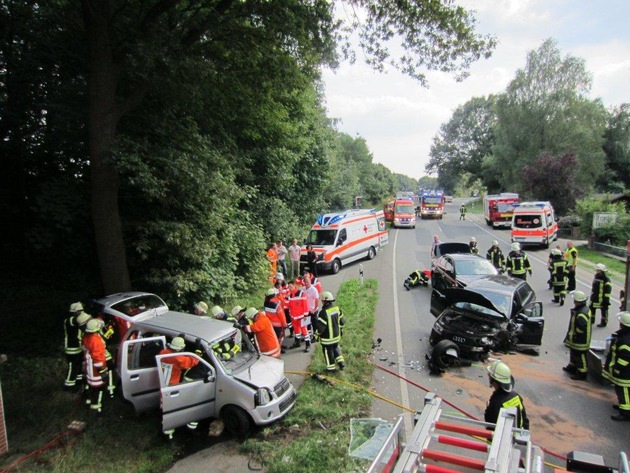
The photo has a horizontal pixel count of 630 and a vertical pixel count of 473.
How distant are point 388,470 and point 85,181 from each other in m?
10.3

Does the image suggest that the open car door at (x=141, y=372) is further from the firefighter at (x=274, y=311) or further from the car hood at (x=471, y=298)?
the car hood at (x=471, y=298)

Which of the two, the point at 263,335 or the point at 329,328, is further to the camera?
the point at 329,328

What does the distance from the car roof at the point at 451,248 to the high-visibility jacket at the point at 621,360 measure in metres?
9.49

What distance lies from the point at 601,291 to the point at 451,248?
6.25m

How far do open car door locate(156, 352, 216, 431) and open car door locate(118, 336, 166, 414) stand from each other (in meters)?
0.73

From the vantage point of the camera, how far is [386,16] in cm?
909

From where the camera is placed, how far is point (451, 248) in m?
16.1

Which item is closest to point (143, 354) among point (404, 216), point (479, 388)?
point (479, 388)

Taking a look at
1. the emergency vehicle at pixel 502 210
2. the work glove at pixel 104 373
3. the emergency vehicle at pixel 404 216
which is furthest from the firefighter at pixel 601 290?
the emergency vehicle at pixel 404 216

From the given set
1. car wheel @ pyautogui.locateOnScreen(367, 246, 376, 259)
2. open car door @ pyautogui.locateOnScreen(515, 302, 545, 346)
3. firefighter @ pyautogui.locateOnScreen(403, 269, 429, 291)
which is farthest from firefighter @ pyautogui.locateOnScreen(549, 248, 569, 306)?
car wheel @ pyautogui.locateOnScreen(367, 246, 376, 259)

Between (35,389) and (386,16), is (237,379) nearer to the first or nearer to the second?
(35,389)

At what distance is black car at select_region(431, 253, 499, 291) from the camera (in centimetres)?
1144

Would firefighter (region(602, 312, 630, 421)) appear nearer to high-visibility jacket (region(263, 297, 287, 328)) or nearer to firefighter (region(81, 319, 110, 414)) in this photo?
high-visibility jacket (region(263, 297, 287, 328))

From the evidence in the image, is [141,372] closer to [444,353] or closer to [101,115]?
[101,115]
